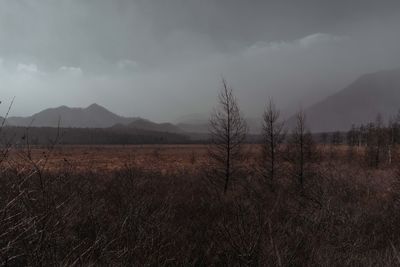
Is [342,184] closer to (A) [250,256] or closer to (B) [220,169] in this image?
(B) [220,169]

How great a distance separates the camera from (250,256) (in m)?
5.57

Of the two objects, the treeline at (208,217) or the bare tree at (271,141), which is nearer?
the treeline at (208,217)

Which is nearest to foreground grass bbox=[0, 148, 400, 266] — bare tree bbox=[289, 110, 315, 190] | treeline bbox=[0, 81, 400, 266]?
treeline bbox=[0, 81, 400, 266]

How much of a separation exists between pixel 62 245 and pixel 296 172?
15.3 meters

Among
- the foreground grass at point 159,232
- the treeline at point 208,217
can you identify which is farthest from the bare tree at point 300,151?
the foreground grass at point 159,232

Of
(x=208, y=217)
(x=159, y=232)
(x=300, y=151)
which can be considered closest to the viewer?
(x=159, y=232)

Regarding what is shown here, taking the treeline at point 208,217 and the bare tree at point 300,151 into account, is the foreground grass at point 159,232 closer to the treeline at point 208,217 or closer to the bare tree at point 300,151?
the treeline at point 208,217

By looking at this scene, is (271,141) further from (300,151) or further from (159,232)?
(159,232)

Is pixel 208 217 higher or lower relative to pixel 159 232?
lower

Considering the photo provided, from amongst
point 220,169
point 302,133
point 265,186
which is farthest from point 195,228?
point 302,133

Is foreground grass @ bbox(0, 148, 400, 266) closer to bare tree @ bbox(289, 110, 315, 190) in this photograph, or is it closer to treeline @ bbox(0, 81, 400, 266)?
treeline @ bbox(0, 81, 400, 266)

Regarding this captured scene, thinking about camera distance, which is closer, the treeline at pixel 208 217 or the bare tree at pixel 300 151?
the treeline at pixel 208 217

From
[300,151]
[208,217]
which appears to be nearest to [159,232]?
[208,217]

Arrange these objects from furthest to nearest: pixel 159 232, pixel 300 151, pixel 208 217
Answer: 1. pixel 300 151
2. pixel 208 217
3. pixel 159 232
